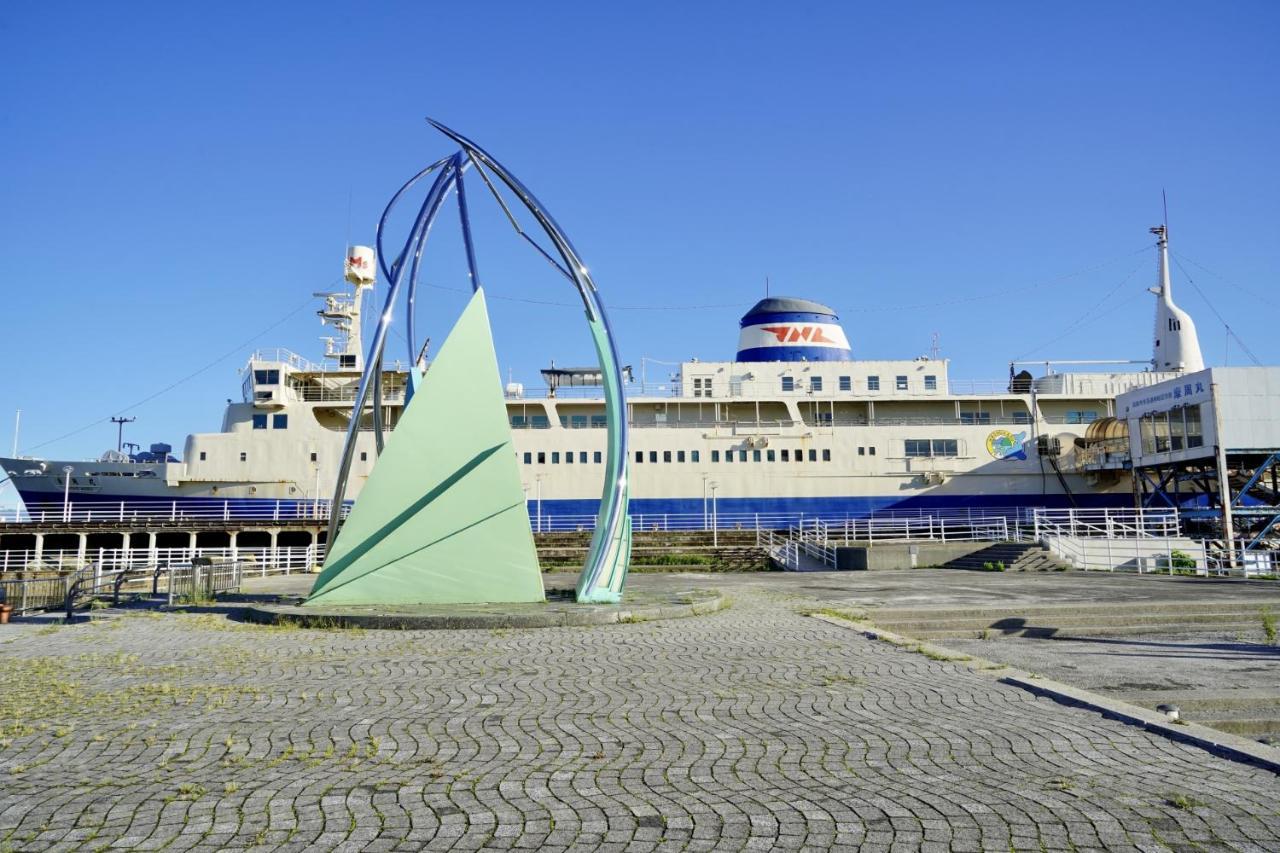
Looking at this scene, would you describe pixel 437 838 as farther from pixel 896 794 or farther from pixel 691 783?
pixel 896 794

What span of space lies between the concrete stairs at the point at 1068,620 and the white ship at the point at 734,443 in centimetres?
2681

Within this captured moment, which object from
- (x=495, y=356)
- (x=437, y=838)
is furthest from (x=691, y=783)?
(x=495, y=356)

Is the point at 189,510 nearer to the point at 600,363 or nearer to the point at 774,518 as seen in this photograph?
the point at 774,518

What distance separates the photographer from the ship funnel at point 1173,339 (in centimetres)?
4097

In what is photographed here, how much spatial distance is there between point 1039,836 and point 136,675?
6.62 m

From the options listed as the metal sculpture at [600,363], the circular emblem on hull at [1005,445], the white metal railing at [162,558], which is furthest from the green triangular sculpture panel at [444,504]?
the circular emblem on hull at [1005,445]

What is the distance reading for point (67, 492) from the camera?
35.1m

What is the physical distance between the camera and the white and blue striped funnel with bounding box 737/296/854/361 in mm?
43219

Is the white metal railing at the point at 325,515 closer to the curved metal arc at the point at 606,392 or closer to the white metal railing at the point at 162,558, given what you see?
the white metal railing at the point at 162,558

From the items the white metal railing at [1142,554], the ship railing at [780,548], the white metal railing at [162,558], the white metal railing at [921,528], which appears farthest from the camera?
the white metal railing at [921,528]

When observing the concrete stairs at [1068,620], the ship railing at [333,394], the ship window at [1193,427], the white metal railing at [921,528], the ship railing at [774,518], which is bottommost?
the concrete stairs at [1068,620]

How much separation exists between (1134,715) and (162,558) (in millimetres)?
29724

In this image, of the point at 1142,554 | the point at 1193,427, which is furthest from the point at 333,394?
the point at 1193,427

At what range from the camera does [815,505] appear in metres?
39.1
